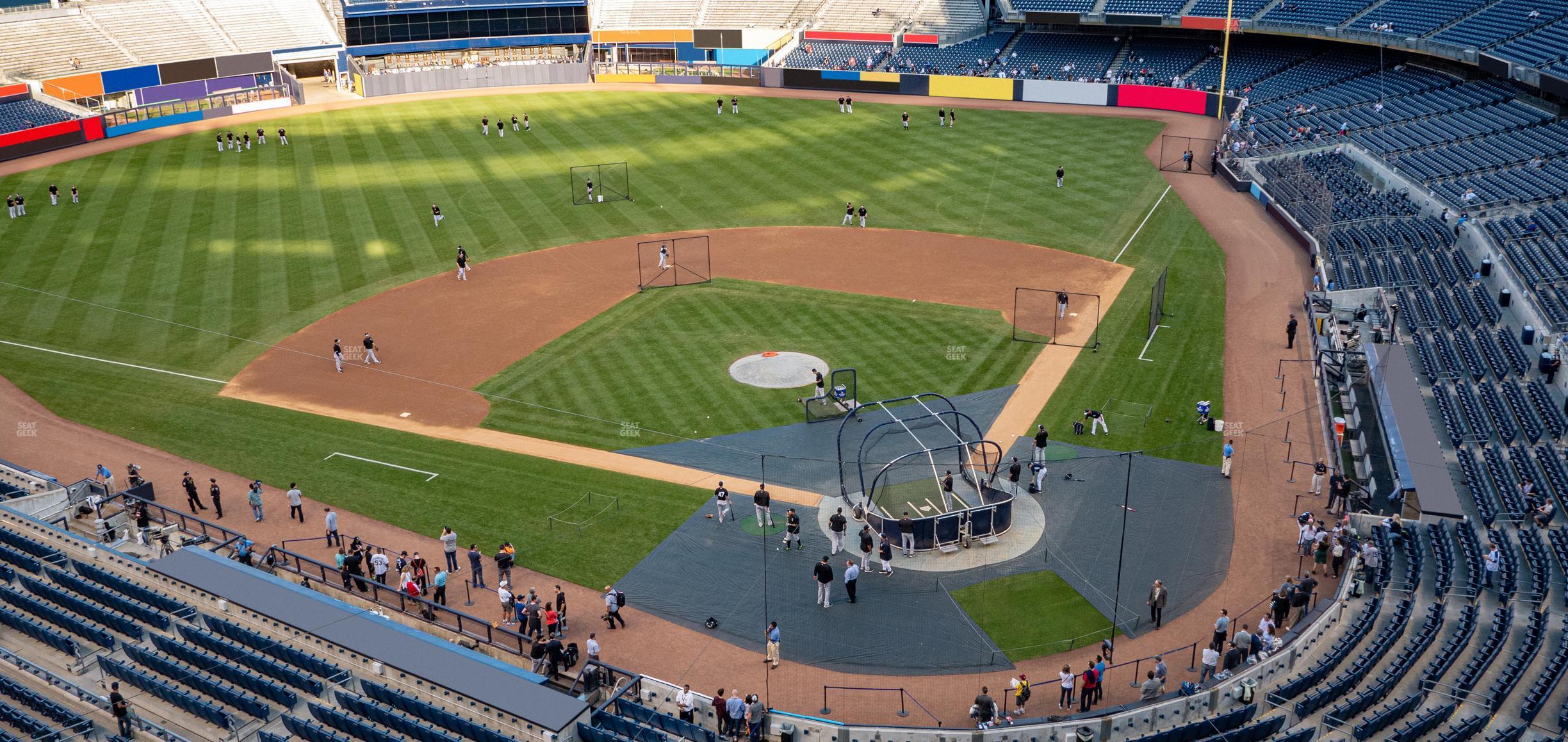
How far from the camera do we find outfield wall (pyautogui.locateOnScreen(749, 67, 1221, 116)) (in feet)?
250

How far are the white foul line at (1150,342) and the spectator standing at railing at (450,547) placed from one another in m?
23.8

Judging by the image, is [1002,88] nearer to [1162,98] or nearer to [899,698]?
[1162,98]

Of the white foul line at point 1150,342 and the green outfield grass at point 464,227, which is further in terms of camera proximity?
the white foul line at point 1150,342

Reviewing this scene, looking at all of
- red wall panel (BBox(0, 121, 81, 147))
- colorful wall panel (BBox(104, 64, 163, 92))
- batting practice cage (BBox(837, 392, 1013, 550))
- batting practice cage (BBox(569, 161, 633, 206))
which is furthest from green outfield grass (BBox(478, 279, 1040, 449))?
colorful wall panel (BBox(104, 64, 163, 92))

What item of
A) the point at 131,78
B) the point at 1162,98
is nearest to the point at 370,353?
the point at 131,78

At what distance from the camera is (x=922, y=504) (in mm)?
31359

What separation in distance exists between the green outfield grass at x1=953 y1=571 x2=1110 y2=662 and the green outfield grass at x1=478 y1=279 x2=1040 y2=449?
35.5 ft

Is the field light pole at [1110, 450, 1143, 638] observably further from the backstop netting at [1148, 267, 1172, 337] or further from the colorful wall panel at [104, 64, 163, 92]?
the colorful wall panel at [104, 64, 163, 92]

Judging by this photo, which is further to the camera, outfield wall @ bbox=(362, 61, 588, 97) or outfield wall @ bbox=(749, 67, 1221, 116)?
outfield wall @ bbox=(362, 61, 588, 97)

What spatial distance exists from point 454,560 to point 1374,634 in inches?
836

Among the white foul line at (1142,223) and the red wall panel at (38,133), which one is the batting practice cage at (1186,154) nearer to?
the white foul line at (1142,223)

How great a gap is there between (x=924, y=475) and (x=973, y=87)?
52672 millimetres

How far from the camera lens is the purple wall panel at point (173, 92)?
83000mm

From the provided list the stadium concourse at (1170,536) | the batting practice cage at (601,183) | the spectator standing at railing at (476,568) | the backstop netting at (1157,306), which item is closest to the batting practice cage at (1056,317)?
the backstop netting at (1157,306)
